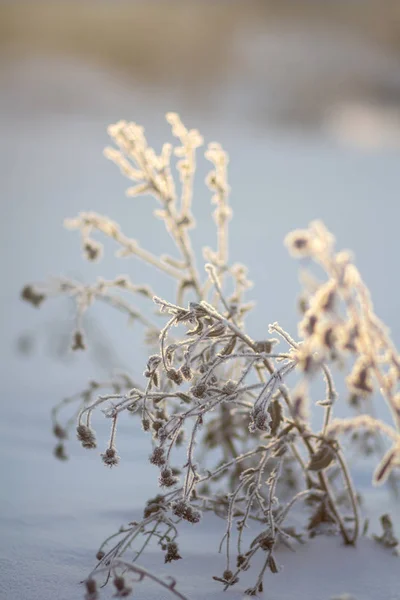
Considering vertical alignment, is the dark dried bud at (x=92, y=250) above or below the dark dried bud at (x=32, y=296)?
above

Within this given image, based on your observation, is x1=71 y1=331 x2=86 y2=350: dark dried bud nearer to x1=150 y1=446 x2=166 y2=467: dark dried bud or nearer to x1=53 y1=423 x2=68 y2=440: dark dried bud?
x1=53 y1=423 x2=68 y2=440: dark dried bud

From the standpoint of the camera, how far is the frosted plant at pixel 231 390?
612mm

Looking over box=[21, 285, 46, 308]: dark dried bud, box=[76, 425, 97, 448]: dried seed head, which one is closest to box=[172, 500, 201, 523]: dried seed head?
box=[76, 425, 97, 448]: dried seed head

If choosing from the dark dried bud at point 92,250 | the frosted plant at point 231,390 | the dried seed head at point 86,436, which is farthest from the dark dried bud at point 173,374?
the dark dried bud at point 92,250

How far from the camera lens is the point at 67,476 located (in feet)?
4.69

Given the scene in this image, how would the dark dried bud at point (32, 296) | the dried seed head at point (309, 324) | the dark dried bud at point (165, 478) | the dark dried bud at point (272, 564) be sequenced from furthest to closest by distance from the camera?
the dark dried bud at point (32, 296) → the dark dried bud at point (272, 564) → the dark dried bud at point (165, 478) → the dried seed head at point (309, 324)

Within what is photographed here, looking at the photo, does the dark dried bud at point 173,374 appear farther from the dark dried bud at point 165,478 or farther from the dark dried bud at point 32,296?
the dark dried bud at point 32,296

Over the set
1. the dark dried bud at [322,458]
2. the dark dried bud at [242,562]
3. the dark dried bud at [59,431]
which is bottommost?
the dark dried bud at [242,562]

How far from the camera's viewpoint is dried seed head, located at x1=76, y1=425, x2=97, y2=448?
72cm

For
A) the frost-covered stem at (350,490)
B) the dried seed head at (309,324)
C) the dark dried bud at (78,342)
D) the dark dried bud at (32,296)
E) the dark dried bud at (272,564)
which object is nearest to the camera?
the dried seed head at (309,324)

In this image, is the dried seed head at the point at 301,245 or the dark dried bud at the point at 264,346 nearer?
the dried seed head at the point at 301,245

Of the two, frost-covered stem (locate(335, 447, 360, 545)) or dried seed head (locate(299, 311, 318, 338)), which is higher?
dried seed head (locate(299, 311, 318, 338))

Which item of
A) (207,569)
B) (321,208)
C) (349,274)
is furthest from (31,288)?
(321,208)

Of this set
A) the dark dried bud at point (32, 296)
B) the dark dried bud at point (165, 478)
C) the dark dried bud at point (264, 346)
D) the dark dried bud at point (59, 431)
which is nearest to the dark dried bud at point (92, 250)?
the dark dried bud at point (32, 296)
